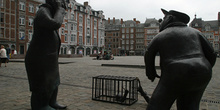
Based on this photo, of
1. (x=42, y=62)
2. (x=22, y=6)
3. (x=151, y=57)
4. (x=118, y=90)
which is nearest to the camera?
(x=151, y=57)

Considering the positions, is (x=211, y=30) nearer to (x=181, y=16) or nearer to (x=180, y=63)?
(x=181, y=16)

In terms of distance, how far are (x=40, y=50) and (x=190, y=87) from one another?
2.44 meters

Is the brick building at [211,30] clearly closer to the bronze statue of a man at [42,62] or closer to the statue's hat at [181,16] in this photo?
the statue's hat at [181,16]

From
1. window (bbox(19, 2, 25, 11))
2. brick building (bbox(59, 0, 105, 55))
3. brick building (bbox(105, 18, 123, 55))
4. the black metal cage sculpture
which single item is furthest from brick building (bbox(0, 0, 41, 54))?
brick building (bbox(105, 18, 123, 55))

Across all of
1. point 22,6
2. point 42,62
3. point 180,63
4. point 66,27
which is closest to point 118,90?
point 42,62

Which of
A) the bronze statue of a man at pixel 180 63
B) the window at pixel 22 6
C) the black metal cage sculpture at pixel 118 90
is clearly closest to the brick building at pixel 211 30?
the window at pixel 22 6

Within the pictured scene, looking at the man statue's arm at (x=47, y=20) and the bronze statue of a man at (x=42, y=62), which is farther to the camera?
the bronze statue of a man at (x=42, y=62)

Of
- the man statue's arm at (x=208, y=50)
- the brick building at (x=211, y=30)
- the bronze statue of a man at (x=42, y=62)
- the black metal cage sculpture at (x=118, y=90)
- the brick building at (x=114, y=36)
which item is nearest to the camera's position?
the man statue's arm at (x=208, y=50)

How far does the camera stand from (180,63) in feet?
7.72

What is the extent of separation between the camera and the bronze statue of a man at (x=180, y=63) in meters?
2.34

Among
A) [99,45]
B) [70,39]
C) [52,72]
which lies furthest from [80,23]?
[52,72]

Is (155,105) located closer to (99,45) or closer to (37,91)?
(37,91)

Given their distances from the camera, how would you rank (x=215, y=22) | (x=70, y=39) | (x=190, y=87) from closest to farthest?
(x=190, y=87)
(x=70, y=39)
(x=215, y=22)

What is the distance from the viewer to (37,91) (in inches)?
126
